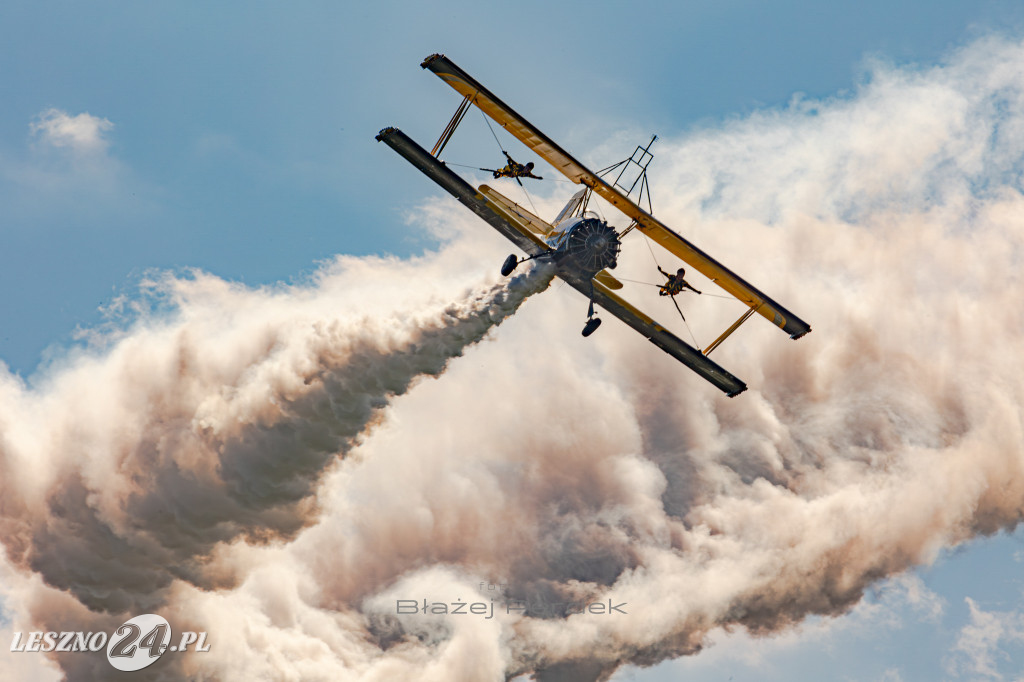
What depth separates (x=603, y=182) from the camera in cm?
3152

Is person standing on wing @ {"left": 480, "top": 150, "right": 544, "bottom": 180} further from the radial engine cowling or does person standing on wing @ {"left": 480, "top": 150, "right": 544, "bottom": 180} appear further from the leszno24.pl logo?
the leszno24.pl logo

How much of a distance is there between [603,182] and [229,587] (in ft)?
100

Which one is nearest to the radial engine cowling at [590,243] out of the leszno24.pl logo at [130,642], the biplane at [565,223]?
the biplane at [565,223]

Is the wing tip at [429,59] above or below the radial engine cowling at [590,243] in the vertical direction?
above

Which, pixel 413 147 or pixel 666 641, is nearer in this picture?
pixel 413 147

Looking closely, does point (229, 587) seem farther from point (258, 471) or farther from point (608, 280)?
point (608, 280)

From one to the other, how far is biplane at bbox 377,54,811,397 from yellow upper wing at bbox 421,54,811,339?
0.13ft

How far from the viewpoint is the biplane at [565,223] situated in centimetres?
2998

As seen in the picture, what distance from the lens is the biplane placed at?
2998 cm

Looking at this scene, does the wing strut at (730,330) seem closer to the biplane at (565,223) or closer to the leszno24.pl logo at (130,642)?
the biplane at (565,223)

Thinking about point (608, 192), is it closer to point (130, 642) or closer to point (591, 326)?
point (591, 326)

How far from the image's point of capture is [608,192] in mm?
31797

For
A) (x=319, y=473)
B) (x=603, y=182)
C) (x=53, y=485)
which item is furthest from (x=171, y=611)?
(x=603, y=182)

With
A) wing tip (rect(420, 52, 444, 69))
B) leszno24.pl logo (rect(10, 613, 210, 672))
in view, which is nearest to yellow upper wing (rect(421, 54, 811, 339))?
wing tip (rect(420, 52, 444, 69))
